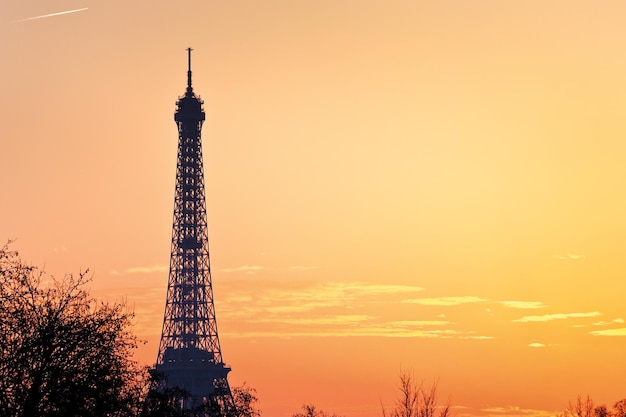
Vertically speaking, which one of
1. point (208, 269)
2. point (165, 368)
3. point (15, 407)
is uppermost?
point (208, 269)

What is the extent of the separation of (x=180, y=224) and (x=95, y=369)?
141320mm

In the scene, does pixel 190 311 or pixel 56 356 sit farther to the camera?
pixel 190 311

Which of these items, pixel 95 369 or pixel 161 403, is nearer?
pixel 95 369

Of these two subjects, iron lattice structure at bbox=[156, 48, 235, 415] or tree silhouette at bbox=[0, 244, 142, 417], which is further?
iron lattice structure at bbox=[156, 48, 235, 415]

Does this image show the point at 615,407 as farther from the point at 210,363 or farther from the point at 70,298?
the point at 210,363

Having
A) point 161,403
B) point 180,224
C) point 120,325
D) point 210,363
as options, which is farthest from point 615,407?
point 180,224

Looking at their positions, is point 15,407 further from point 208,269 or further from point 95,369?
point 208,269

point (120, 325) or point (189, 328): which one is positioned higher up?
point (189, 328)

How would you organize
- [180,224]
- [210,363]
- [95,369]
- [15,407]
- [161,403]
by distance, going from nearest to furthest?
[15,407] → [95,369] → [161,403] → [210,363] → [180,224]

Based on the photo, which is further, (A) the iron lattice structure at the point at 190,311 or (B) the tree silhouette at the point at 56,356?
(A) the iron lattice structure at the point at 190,311

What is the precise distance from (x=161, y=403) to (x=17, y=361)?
1841 centimetres

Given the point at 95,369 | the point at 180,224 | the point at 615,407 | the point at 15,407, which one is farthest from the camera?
the point at 180,224

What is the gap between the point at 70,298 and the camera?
5900 cm

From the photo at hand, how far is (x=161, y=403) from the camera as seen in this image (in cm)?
7219
